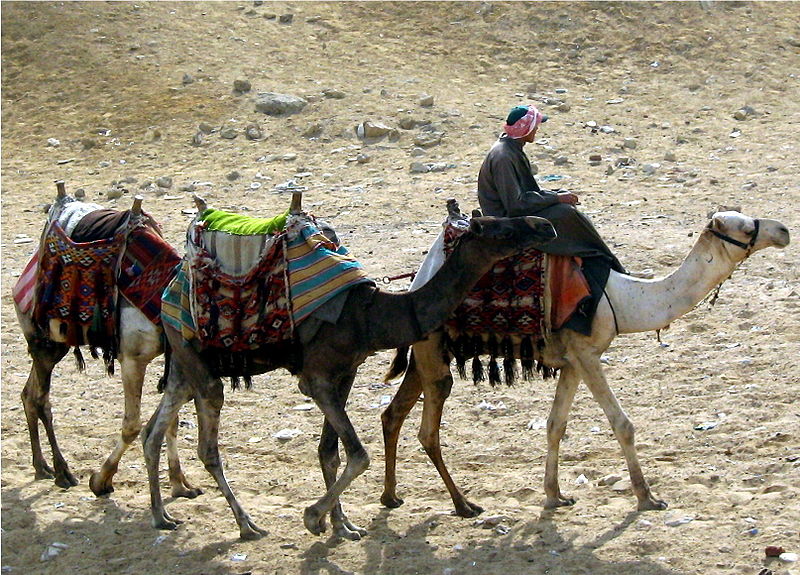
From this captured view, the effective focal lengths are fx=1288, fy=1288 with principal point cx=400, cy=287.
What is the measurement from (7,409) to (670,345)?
17.4 feet

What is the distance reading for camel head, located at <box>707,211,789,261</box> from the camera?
7.57m

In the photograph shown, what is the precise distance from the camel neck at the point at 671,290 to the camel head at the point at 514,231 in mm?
1070

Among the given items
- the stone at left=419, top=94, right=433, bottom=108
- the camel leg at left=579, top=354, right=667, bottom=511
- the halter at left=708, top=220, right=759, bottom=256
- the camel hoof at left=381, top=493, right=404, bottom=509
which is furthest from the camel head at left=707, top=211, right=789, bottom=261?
the stone at left=419, top=94, right=433, bottom=108

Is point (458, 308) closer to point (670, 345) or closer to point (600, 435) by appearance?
point (600, 435)

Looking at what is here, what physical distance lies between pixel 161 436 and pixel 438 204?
23.6 feet

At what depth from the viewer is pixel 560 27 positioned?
804 inches

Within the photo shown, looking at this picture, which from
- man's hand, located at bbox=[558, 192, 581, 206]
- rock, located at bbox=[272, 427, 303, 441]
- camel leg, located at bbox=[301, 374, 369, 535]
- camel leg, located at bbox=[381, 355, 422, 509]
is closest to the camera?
camel leg, located at bbox=[301, 374, 369, 535]

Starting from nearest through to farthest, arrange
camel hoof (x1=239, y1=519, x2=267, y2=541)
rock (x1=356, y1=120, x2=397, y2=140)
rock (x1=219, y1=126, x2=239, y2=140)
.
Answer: camel hoof (x1=239, y1=519, x2=267, y2=541) → rock (x1=356, y1=120, x2=397, y2=140) → rock (x1=219, y1=126, x2=239, y2=140)

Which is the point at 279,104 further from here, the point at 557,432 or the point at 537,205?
the point at 557,432

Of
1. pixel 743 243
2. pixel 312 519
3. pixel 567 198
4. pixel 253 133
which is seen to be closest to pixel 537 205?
pixel 567 198

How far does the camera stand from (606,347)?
26.1ft

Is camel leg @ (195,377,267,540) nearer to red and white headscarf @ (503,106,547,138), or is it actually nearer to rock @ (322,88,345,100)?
red and white headscarf @ (503,106,547,138)

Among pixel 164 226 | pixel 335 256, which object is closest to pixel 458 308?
pixel 335 256

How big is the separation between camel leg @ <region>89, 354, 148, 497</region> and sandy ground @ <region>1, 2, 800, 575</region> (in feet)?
0.50
